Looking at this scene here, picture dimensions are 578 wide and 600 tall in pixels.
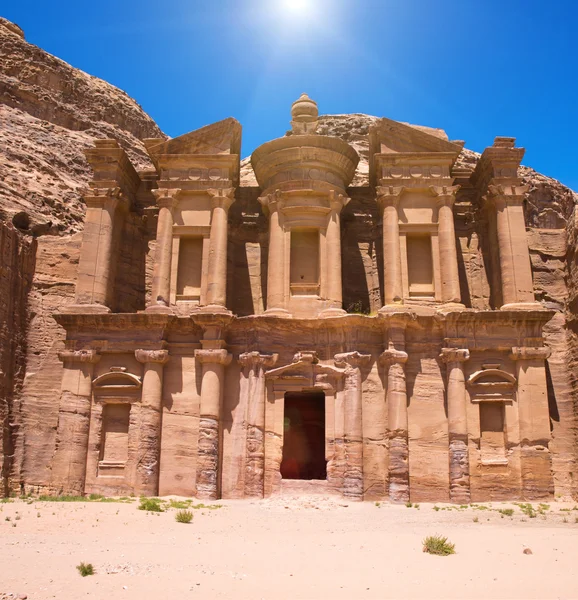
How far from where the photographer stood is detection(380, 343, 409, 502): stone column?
18.2 m

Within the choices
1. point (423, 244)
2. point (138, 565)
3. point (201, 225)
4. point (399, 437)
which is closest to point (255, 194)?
point (201, 225)

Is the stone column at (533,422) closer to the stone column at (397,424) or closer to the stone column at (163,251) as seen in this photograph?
the stone column at (397,424)

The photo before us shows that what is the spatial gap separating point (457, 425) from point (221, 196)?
9.96 m

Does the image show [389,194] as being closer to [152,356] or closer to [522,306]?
[522,306]

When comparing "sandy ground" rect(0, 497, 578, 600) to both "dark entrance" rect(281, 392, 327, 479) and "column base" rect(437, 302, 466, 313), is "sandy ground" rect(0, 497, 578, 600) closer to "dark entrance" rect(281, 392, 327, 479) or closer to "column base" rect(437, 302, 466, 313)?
"column base" rect(437, 302, 466, 313)

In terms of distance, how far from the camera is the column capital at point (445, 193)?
69.7ft

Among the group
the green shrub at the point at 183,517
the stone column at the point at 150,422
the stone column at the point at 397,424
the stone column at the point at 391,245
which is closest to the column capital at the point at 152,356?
the stone column at the point at 150,422

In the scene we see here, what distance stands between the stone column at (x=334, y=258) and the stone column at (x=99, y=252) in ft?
22.1

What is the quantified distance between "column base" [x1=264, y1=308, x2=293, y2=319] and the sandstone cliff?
273 centimetres

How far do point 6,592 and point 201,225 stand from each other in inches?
573

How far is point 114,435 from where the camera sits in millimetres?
19703

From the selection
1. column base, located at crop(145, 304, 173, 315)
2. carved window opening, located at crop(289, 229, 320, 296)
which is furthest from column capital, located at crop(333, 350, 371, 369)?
column base, located at crop(145, 304, 173, 315)

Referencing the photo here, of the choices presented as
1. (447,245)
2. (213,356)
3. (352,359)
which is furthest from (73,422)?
(447,245)

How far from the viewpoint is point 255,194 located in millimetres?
24188
